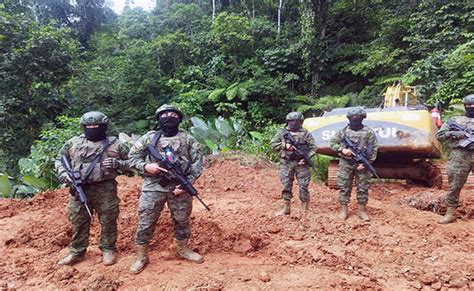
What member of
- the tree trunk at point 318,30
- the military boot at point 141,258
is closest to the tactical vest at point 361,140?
the military boot at point 141,258

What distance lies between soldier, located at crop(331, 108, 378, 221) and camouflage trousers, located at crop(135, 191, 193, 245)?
8.47 feet

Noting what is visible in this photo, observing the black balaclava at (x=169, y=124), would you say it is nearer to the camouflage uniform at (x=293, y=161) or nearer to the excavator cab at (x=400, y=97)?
the camouflage uniform at (x=293, y=161)

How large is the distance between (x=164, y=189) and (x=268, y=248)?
1.57 m

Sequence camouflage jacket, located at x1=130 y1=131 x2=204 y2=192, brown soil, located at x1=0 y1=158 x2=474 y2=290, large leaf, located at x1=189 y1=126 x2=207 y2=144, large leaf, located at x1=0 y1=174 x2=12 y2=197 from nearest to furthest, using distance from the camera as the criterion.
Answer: brown soil, located at x1=0 y1=158 x2=474 y2=290 → camouflage jacket, located at x1=130 y1=131 x2=204 y2=192 → large leaf, located at x1=0 y1=174 x2=12 y2=197 → large leaf, located at x1=189 y1=126 x2=207 y2=144

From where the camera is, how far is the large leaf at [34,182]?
7818 mm

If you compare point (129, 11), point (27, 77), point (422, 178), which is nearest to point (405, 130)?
point (422, 178)

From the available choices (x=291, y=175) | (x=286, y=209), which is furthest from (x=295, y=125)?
(x=286, y=209)

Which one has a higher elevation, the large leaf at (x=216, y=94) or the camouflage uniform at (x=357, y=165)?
the large leaf at (x=216, y=94)

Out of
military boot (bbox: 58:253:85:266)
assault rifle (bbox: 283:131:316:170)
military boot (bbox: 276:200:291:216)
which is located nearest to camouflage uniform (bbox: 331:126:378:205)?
assault rifle (bbox: 283:131:316:170)

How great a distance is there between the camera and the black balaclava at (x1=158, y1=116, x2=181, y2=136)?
3889mm

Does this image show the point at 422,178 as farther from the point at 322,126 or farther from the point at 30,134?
the point at 30,134

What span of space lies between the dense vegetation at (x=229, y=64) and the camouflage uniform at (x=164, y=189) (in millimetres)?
5240

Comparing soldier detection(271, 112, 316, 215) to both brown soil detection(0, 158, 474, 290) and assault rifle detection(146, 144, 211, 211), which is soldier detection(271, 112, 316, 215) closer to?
brown soil detection(0, 158, 474, 290)

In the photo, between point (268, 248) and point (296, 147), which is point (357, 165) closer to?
point (296, 147)
